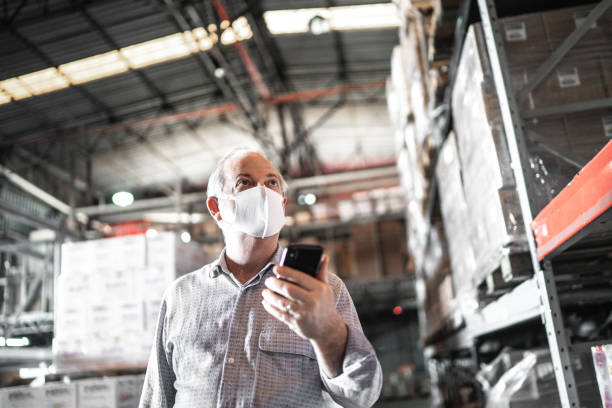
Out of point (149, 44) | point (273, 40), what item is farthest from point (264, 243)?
point (273, 40)

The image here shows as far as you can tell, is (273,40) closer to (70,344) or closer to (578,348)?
(70,344)

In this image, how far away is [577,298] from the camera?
9.95 feet

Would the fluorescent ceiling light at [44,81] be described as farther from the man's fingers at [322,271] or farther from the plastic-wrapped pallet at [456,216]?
the man's fingers at [322,271]

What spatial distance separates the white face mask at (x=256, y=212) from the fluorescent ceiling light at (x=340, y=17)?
995 centimetres

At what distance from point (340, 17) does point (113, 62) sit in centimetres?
524

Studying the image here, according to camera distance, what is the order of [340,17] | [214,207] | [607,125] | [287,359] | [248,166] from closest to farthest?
1. [287,359]
2. [248,166]
3. [214,207]
4. [607,125]
5. [340,17]

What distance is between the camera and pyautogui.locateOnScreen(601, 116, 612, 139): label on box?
111 inches

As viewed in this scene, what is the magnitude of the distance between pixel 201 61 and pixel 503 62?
11281 mm

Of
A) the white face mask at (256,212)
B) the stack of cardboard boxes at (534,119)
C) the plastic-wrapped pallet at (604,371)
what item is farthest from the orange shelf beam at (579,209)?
the white face mask at (256,212)

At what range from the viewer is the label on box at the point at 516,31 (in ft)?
9.90

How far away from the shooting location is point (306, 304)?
4.84 ft

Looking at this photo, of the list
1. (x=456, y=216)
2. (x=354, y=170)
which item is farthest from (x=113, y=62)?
(x=456, y=216)

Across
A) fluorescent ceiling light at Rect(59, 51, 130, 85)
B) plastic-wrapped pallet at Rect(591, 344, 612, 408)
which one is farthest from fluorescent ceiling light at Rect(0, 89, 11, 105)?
plastic-wrapped pallet at Rect(591, 344, 612, 408)

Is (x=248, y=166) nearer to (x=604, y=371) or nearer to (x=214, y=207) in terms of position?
(x=214, y=207)
